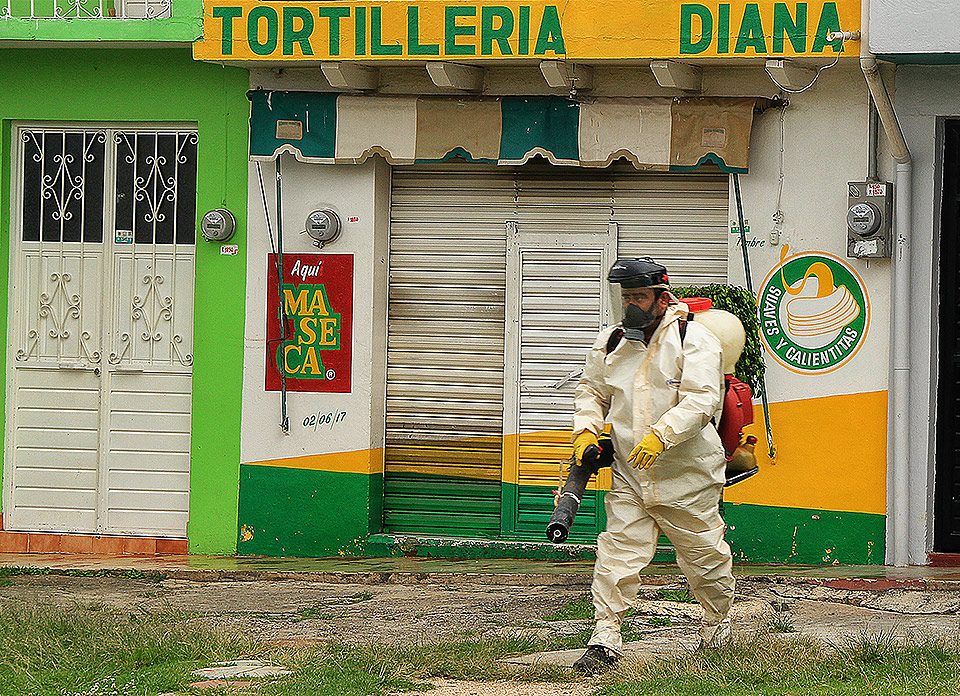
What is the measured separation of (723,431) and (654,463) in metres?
0.71

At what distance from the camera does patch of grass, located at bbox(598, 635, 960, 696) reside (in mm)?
6672

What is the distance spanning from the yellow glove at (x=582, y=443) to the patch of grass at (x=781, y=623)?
5.62 ft

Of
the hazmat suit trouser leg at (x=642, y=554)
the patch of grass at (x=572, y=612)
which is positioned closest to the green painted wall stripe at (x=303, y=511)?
the patch of grass at (x=572, y=612)

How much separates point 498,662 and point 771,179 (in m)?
4.47

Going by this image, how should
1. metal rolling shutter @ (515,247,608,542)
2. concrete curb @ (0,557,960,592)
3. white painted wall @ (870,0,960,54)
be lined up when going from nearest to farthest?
1. white painted wall @ (870,0,960,54)
2. concrete curb @ (0,557,960,592)
3. metal rolling shutter @ (515,247,608,542)

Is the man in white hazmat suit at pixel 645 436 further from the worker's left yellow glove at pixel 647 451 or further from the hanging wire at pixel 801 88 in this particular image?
the hanging wire at pixel 801 88

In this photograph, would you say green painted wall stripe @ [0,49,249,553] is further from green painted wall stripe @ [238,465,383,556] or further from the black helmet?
the black helmet

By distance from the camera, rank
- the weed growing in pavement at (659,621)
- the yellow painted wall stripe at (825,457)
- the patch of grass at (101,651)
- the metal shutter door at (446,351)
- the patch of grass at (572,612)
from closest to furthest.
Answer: the patch of grass at (101,651)
the weed growing in pavement at (659,621)
the patch of grass at (572,612)
the yellow painted wall stripe at (825,457)
the metal shutter door at (446,351)

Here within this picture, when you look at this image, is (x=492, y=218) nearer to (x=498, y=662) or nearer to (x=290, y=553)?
(x=290, y=553)

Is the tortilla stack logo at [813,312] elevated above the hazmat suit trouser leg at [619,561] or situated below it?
above

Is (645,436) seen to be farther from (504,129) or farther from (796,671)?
(504,129)

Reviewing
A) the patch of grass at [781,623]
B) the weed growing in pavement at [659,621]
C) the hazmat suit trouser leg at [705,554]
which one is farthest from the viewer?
the weed growing in pavement at [659,621]

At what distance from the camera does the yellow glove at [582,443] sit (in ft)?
23.8

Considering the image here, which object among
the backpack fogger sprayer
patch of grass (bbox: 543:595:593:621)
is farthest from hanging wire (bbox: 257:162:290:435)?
the backpack fogger sprayer
